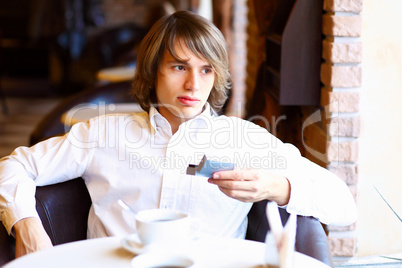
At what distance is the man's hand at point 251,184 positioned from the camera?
121cm

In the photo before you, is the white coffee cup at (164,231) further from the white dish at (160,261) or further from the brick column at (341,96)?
the brick column at (341,96)

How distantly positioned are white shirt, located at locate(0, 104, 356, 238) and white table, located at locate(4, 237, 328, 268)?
0.38m

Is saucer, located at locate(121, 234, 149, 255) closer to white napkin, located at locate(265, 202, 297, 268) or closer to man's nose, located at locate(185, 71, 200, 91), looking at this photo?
white napkin, located at locate(265, 202, 297, 268)

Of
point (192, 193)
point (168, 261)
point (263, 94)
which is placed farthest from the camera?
point (263, 94)

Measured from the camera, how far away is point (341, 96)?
1909mm

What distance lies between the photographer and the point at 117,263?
1.04 m

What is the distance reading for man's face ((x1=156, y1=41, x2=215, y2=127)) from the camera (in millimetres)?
1524

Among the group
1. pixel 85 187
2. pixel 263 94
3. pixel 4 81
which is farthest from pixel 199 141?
pixel 4 81

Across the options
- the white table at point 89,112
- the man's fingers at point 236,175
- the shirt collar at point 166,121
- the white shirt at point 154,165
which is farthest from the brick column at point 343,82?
the white table at point 89,112

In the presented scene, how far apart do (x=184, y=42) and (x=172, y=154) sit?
33cm

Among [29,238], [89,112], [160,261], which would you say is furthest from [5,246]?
[89,112]

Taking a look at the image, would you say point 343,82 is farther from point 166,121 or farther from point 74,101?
point 74,101

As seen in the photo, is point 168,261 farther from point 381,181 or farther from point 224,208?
point 381,181

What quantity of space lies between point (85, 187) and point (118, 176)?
14 cm
